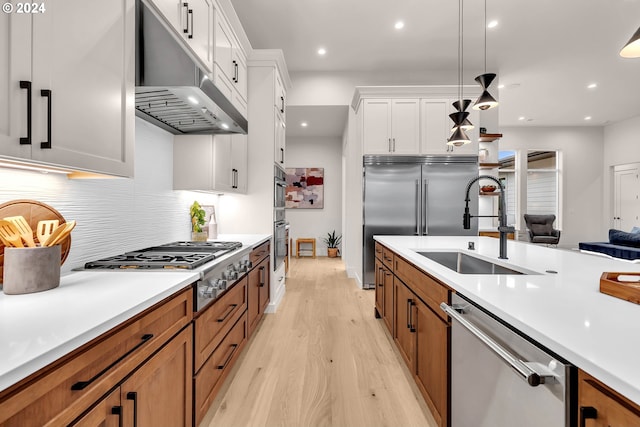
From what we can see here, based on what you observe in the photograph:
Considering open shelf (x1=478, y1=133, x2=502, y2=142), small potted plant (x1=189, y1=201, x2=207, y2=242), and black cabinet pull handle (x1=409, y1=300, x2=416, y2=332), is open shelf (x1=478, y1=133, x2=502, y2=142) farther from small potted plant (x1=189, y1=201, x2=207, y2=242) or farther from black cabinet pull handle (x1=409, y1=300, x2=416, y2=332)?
small potted plant (x1=189, y1=201, x2=207, y2=242)

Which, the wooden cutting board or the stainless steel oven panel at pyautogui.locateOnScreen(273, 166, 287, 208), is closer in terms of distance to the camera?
the wooden cutting board

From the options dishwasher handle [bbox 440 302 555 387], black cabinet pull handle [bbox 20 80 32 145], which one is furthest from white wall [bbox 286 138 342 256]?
black cabinet pull handle [bbox 20 80 32 145]

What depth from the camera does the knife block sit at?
1021mm

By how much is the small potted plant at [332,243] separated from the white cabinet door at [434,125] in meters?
3.28

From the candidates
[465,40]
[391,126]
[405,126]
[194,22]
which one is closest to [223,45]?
[194,22]

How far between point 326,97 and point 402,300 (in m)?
4.06

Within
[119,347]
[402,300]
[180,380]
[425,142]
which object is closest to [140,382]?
[119,347]

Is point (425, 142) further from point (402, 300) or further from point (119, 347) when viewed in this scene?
point (119, 347)

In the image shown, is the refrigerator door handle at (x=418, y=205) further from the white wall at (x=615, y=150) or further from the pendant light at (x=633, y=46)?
the white wall at (x=615, y=150)

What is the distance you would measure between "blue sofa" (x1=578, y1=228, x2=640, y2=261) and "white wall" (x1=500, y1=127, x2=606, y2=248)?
116 inches

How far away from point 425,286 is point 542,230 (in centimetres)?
758

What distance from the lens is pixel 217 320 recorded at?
5.68 ft

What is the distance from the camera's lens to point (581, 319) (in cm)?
83

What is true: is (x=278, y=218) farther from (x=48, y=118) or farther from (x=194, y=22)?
(x=48, y=118)
